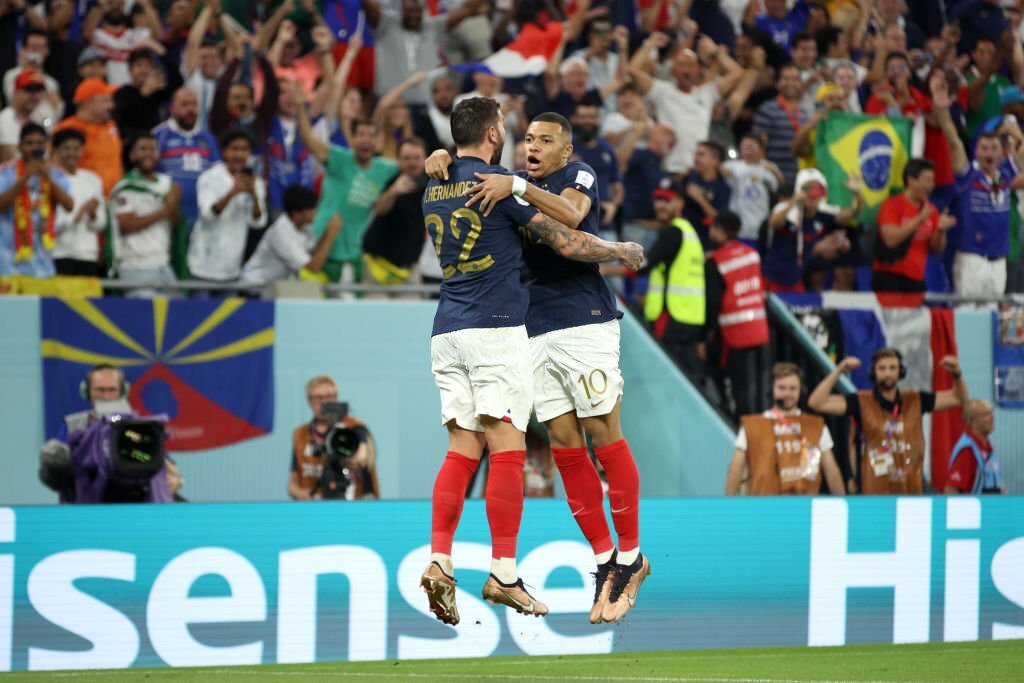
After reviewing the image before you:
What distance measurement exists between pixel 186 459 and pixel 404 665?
13.0 ft

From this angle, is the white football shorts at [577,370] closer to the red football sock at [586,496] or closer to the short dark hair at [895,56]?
the red football sock at [586,496]

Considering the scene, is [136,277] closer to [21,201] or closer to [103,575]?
[21,201]

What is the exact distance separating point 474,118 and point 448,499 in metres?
1.76

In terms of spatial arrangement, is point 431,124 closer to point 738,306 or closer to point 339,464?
point 738,306

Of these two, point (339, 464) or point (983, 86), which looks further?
point (983, 86)

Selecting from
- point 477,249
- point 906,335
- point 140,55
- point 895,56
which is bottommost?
point 906,335

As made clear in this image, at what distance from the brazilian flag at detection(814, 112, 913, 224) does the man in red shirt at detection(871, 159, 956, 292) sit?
296 millimetres

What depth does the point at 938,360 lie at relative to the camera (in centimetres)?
1281

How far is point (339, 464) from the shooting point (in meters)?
9.80

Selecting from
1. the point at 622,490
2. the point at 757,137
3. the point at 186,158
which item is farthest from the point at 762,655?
the point at 757,137

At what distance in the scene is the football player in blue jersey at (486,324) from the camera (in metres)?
6.66

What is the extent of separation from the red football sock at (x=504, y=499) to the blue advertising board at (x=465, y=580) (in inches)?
66.7

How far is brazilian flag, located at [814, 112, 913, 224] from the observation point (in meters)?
13.5

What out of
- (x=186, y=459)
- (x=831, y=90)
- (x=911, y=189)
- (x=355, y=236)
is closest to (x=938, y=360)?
(x=911, y=189)
